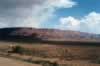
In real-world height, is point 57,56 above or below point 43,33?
below

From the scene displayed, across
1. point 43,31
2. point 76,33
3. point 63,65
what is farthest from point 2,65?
point 76,33

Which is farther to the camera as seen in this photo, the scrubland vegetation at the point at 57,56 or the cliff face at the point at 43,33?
the cliff face at the point at 43,33

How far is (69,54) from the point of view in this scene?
150 feet

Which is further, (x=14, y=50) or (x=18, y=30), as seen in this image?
(x=18, y=30)

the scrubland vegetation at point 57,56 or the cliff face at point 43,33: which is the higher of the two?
the cliff face at point 43,33

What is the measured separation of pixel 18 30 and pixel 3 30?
10.3 m

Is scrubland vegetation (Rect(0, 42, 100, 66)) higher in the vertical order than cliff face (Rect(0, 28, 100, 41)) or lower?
lower

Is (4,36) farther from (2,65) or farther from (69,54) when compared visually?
(2,65)

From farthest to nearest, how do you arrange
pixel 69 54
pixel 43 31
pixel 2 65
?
1. pixel 43 31
2. pixel 69 54
3. pixel 2 65

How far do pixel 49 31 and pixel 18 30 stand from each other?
62.7 feet

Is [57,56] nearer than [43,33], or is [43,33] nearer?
[57,56]

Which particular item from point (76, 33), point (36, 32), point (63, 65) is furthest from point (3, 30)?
point (63, 65)

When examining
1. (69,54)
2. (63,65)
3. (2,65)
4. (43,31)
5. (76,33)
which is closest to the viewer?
(2,65)

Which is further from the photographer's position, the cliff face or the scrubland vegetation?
the cliff face
